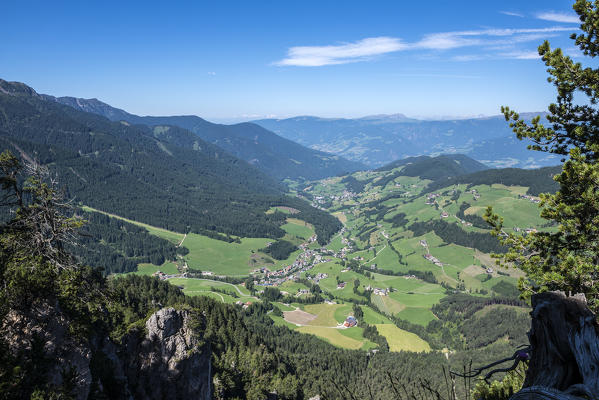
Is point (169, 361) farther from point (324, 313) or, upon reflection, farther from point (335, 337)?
point (324, 313)

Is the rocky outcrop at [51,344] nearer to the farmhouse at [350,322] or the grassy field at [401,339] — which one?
the grassy field at [401,339]

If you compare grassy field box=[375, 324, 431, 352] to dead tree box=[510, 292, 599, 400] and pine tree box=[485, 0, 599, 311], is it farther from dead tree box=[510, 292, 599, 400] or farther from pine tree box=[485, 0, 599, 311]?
dead tree box=[510, 292, 599, 400]

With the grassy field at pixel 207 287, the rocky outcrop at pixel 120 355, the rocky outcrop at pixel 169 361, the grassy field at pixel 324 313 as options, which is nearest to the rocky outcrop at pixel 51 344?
the rocky outcrop at pixel 120 355

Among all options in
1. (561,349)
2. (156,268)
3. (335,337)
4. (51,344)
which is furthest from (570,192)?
(156,268)

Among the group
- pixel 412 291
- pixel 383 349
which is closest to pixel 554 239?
pixel 383 349

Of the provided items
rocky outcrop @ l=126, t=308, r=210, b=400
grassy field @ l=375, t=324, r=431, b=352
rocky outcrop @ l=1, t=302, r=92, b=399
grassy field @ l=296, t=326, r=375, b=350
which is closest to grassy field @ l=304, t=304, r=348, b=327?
grassy field @ l=296, t=326, r=375, b=350
